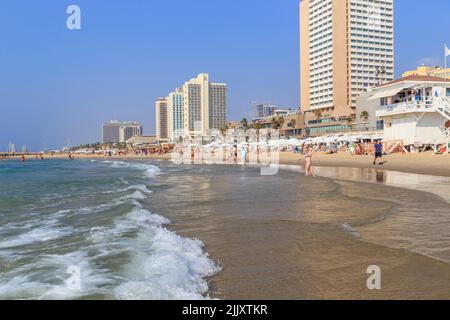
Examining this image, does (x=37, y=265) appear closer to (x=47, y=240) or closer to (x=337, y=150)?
(x=47, y=240)

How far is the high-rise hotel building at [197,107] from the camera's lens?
181000 millimetres

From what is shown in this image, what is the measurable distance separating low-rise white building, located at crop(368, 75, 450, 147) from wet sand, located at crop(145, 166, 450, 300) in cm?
2177

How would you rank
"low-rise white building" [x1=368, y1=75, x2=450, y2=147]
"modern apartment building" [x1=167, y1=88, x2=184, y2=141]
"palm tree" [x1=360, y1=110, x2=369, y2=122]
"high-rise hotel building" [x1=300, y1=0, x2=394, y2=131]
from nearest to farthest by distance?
1. "low-rise white building" [x1=368, y1=75, x2=450, y2=147]
2. "palm tree" [x1=360, y1=110, x2=369, y2=122]
3. "high-rise hotel building" [x1=300, y1=0, x2=394, y2=131]
4. "modern apartment building" [x1=167, y1=88, x2=184, y2=141]

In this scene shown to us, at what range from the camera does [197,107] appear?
182 metres

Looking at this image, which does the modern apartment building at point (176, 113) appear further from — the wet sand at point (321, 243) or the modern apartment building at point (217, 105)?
the wet sand at point (321, 243)

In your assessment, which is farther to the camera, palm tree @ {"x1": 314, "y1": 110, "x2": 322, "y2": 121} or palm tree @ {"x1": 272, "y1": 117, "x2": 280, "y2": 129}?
palm tree @ {"x1": 314, "y1": 110, "x2": 322, "y2": 121}

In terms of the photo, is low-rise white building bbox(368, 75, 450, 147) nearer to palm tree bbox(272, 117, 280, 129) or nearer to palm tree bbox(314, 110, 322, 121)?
palm tree bbox(272, 117, 280, 129)

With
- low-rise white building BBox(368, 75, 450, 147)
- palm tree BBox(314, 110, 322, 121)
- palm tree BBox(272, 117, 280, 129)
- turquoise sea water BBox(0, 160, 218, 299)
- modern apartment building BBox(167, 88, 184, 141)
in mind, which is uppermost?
modern apartment building BBox(167, 88, 184, 141)

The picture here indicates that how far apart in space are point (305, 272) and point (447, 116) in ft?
96.4

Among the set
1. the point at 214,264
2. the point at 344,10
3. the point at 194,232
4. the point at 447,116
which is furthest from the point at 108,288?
the point at 344,10

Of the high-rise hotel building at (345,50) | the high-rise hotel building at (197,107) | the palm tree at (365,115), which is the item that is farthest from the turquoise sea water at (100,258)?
the high-rise hotel building at (197,107)

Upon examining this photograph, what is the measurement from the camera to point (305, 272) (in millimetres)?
5164

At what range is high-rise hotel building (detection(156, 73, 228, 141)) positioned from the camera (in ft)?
594

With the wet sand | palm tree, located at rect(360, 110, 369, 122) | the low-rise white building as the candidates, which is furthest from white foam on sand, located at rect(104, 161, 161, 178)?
palm tree, located at rect(360, 110, 369, 122)
